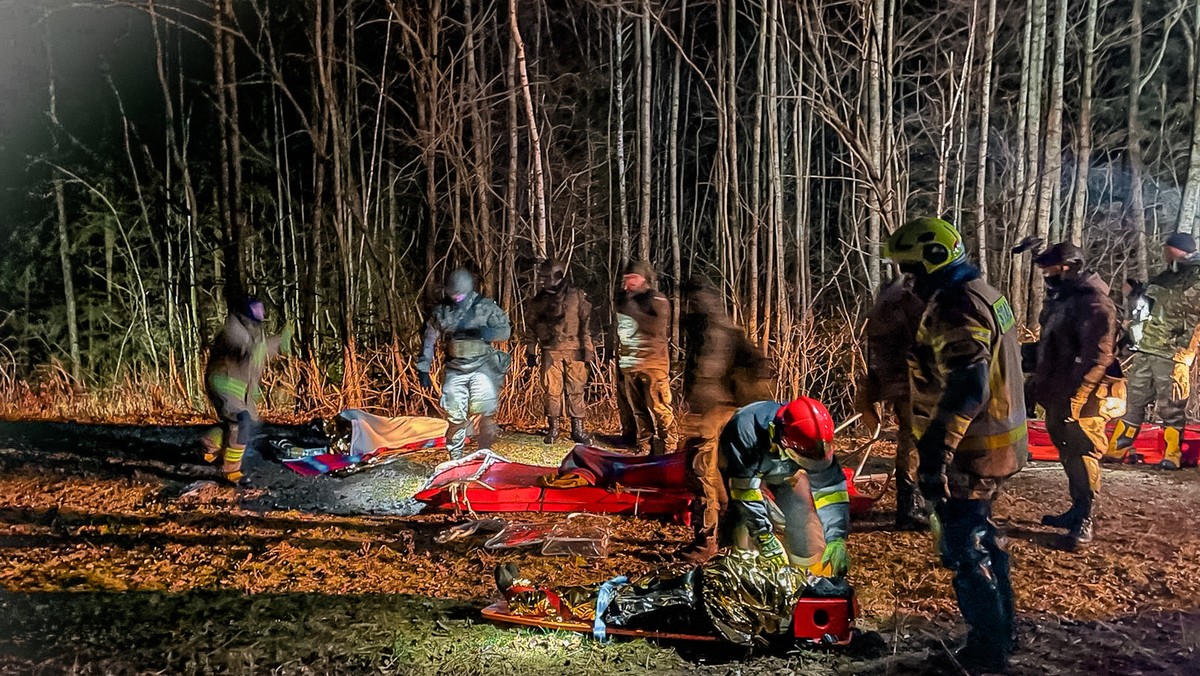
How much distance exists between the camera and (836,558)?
385 centimetres

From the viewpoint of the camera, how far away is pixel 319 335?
6215mm

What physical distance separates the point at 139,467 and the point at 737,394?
4.58m

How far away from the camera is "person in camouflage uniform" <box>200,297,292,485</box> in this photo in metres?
5.59

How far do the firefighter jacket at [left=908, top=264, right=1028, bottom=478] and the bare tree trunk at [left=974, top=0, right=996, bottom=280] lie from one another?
1581 mm

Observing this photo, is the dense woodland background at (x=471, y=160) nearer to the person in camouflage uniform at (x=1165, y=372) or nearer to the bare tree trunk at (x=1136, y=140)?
the bare tree trunk at (x=1136, y=140)

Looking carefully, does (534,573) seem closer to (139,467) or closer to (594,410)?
A: (594,410)

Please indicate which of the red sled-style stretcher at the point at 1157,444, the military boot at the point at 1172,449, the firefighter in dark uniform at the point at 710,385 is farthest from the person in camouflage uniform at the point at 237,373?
the military boot at the point at 1172,449

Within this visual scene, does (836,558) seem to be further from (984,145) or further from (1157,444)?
(1157,444)

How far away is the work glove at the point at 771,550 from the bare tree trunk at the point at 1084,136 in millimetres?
2780

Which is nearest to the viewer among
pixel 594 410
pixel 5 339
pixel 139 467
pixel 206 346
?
pixel 5 339

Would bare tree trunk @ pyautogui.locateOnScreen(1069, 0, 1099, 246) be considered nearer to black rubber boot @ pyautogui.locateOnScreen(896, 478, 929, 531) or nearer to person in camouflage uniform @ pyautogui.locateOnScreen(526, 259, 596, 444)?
black rubber boot @ pyautogui.locateOnScreen(896, 478, 929, 531)

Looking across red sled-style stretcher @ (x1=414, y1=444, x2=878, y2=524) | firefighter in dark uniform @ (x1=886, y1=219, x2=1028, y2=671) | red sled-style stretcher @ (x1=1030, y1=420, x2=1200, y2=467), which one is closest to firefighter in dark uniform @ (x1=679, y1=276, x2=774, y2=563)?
red sled-style stretcher @ (x1=414, y1=444, x2=878, y2=524)

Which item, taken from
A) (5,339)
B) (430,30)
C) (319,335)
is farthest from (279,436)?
(430,30)

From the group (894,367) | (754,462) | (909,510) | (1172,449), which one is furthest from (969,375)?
(1172,449)
